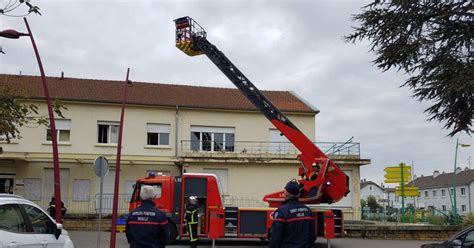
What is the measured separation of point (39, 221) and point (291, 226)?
4381mm

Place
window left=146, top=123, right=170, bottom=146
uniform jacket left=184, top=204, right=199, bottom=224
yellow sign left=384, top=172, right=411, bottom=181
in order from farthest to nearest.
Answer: window left=146, top=123, right=170, bottom=146 < yellow sign left=384, top=172, right=411, bottom=181 < uniform jacket left=184, top=204, right=199, bottom=224

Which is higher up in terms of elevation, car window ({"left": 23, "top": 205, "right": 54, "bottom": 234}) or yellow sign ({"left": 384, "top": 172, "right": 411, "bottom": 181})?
yellow sign ({"left": 384, "top": 172, "right": 411, "bottom": 181})

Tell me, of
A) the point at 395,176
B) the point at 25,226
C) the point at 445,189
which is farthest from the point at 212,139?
the point at 445,189

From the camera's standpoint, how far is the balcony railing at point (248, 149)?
30969mm

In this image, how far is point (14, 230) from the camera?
773 cm

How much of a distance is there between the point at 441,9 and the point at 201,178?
32.8 feet

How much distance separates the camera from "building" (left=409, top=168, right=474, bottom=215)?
72.3m

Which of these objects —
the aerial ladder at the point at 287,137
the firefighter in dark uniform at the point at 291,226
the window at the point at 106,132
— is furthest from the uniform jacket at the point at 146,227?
the window at the point at 106,132

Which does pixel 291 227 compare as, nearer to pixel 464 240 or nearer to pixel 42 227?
pixel 42 227

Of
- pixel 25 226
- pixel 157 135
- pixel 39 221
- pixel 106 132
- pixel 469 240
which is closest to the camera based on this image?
pixel 25 226

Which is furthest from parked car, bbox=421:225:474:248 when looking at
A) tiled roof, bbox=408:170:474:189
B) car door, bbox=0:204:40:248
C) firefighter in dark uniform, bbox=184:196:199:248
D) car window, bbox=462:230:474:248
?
tiled roof, bbox=408:170:474:189

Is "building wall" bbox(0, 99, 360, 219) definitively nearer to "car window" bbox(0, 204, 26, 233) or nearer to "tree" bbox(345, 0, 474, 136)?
"tree" bbox(345, 0, 474, 136)

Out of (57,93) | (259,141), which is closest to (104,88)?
(57,93)

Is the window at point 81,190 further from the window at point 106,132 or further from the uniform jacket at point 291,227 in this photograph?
the uniform jacket at point 291,227
